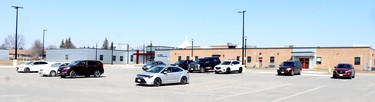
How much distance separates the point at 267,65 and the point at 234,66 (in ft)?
85.3

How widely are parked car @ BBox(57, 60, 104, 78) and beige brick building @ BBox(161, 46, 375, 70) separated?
25.9 metres

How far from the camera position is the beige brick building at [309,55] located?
2239 inches

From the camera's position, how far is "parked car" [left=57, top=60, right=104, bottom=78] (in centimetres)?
2989

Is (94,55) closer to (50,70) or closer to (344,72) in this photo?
(50,70)

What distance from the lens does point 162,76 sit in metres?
23.0

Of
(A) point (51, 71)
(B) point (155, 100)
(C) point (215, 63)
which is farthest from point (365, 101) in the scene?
(C) point (215, 63)

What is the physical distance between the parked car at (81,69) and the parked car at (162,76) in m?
8.91

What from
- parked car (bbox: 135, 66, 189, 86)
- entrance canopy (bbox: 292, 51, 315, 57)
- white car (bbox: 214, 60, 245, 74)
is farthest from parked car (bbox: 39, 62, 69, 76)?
entrance canopy (bbox: 292, 51, 315, 57)

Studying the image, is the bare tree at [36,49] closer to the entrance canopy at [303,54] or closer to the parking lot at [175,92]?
the entrance canopy at [303,54]

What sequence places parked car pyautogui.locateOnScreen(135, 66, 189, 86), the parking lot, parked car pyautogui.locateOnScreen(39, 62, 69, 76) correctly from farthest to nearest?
parked car pyautogui.locateOnScreen(39, 62, 69, 76), parked car pyautogui.locateOnScreen(135, 66, 189, 86), the parking lot

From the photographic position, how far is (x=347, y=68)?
34062mm

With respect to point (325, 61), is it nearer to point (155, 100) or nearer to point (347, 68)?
point (347, 68)

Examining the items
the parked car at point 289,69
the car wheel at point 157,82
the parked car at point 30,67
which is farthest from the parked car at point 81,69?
the parked car at point 289,69

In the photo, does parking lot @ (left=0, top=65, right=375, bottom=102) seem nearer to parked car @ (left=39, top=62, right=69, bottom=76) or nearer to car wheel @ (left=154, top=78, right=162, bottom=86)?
car wheel @ (left=154, top=78, right=162, bottom=86)
